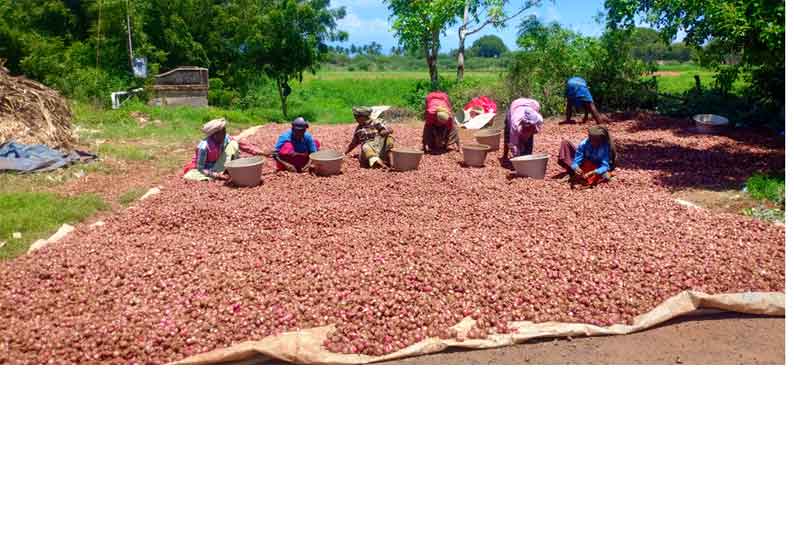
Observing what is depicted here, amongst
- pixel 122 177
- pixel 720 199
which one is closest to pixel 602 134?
pixel 720 199

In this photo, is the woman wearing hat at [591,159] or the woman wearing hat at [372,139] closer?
the woman wearing hat at [591,159]

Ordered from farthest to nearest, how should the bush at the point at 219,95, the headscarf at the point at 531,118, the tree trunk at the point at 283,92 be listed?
the tree trunk at the point at 283,92
the bush at the point at 219,95
the headscarf at the point at 531,118

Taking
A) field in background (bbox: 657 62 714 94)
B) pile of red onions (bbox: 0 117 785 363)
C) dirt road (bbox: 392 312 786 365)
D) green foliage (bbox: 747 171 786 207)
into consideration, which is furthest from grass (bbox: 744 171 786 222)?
field in background (bbox: 657 62 714 94)

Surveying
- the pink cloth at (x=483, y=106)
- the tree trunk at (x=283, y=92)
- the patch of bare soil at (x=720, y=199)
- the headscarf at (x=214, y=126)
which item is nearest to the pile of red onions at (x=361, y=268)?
the patch of bare soil at (x=720, y=199)

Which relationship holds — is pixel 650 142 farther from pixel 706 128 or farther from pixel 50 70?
pixel 50 70

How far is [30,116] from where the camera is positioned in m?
7.88

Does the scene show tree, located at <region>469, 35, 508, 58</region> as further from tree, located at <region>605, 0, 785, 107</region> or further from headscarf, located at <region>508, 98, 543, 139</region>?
headscarf, located at <region>508, 98, 543, 139</region>

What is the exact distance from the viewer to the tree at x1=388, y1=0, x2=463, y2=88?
1198 cm

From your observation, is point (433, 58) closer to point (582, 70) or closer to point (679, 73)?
point (582, 70)

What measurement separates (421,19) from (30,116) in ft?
23.6

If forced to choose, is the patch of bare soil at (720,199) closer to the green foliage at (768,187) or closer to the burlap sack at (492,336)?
the green foliage at (768,187)

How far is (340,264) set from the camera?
3.61 meters

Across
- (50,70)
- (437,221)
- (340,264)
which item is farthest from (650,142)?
(50,70)

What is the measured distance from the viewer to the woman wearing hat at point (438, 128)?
23.1ft
